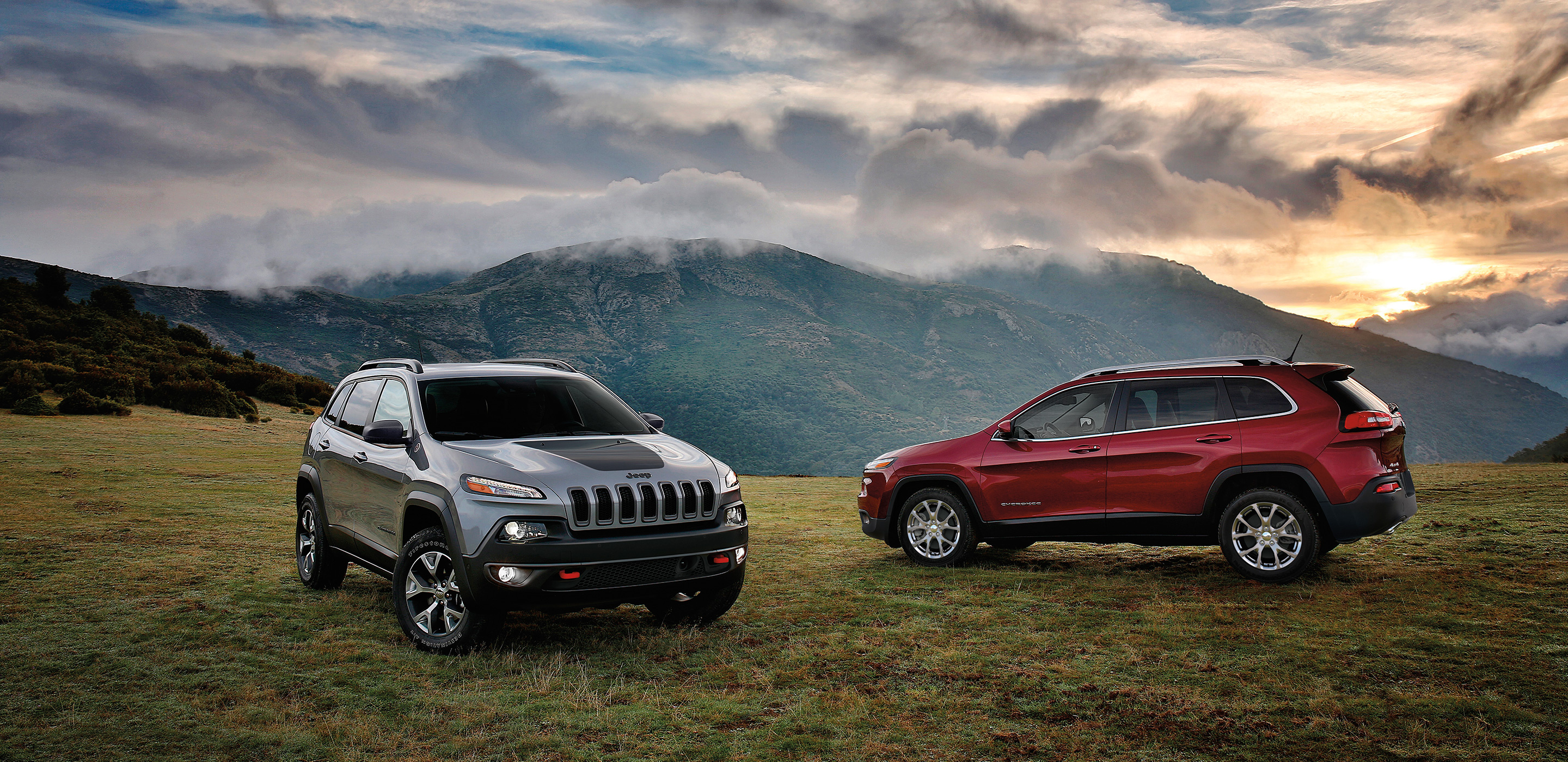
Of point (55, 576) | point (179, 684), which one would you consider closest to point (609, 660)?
point (179, 684)

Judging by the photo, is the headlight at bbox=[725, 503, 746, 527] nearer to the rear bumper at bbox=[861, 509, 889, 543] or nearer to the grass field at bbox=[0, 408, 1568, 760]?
the grass field at bbox=[0, 408, 1568, 760]

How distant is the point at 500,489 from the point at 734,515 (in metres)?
1.61

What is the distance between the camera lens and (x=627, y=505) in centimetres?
585

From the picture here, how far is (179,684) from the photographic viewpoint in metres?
5.41

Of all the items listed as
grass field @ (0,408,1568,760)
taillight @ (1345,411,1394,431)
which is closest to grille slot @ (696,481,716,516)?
grass field @ (0,408,1568,760)

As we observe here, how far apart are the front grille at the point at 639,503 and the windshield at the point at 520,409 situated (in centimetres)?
115

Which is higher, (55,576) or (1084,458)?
(1084,458)

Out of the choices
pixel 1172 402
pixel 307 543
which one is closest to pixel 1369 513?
pixel 1172 402

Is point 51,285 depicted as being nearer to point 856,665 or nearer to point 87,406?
point 87,406

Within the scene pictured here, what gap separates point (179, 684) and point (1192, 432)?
7.73 meters

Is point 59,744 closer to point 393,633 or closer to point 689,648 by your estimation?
point 393,633

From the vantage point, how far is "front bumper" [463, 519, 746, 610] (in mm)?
5602

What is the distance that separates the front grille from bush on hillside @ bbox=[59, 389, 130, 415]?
31.3 metres

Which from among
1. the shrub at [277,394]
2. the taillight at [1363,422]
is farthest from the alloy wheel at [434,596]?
the shrub at [277,394]
